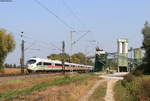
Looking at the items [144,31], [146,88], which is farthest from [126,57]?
[146,88]


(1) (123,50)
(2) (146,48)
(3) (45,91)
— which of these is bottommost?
(3) (45,91)

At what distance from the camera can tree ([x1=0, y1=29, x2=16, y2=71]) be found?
221 feet

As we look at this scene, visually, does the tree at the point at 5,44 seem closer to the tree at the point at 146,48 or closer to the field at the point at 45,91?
the field at the point at 45,91

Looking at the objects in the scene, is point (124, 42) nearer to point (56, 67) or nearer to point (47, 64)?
point (56, 67)

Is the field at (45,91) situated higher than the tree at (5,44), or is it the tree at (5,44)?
the tree at (5,44)

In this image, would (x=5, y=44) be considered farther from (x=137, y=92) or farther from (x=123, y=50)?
(x=123, y=50)

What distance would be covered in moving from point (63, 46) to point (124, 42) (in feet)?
192

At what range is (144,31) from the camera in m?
52.1

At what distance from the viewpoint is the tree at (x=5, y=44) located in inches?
2650

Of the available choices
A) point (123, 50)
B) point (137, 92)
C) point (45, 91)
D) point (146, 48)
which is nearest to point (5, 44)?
point (146, 48)

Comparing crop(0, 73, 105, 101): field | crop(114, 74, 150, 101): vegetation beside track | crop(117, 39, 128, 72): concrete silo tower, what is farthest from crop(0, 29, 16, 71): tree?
crop(117, 39, 128, 72): concrete silo tower

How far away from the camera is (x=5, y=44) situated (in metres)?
68.8

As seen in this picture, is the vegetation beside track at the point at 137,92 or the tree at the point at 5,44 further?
the tree at the point at 5,44

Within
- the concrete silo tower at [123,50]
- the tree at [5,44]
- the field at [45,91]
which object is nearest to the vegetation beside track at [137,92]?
the field at [45,91]
